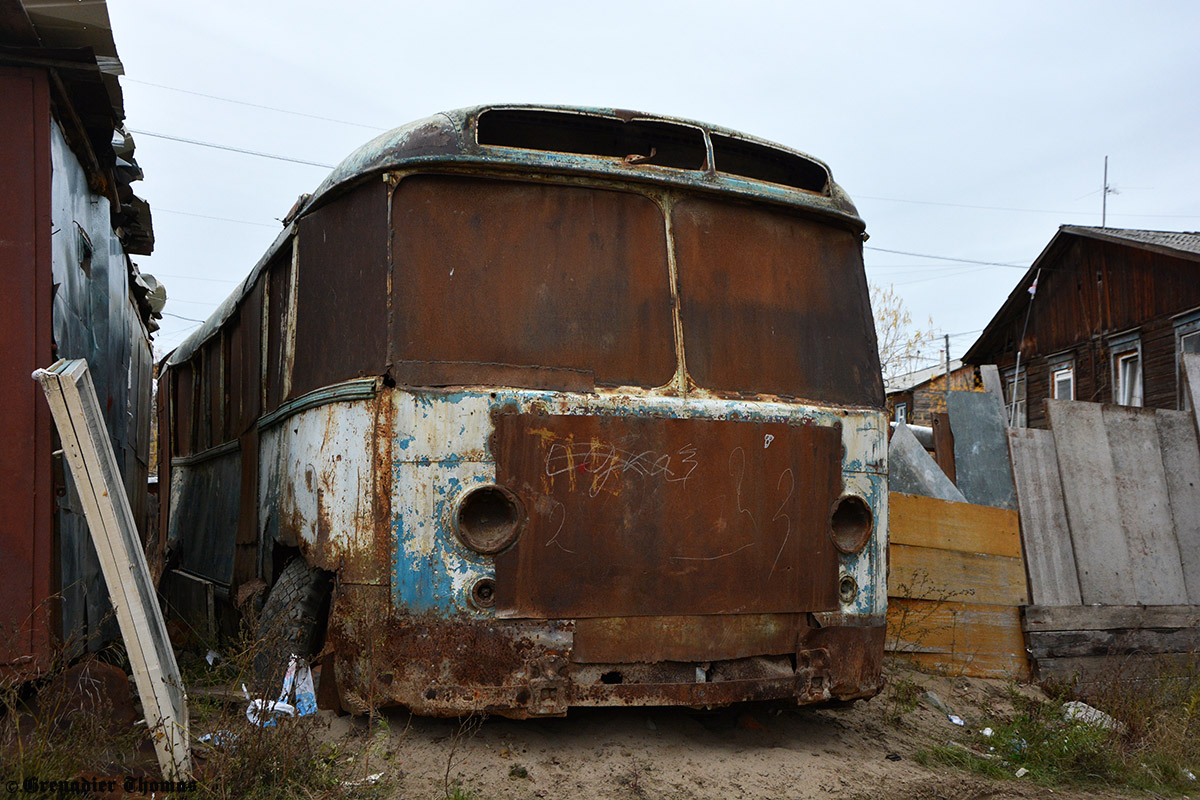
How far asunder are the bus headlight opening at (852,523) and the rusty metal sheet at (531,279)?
111 cm

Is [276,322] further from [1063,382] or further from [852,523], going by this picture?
[1063,382]

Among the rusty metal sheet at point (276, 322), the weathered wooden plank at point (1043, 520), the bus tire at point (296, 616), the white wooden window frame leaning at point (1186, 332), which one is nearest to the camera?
the bus tire at point (296, 616)

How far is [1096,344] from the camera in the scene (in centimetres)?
2102

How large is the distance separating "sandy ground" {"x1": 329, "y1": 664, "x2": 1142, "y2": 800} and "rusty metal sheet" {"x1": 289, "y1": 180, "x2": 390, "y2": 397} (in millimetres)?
1544

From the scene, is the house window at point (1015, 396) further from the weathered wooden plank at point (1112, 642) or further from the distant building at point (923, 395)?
the weathered wooden plank at point (1112, 642)

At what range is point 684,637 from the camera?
4.24m

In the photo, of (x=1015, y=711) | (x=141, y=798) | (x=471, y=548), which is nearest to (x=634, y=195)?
(x=471, y=548)

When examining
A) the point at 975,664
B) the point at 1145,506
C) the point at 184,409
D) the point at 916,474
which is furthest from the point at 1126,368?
the point at 184,409

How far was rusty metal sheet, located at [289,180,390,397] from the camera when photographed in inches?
167

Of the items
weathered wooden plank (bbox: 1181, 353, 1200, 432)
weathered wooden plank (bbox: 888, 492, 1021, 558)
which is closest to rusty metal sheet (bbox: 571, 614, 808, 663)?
weathered wooden plank (bbox: 888, 492, 1021, 558)

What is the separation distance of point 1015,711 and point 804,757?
221 cm

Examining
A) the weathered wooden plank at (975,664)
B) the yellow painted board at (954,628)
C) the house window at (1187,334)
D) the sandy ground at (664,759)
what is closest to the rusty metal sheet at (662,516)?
the sandy ground at (664,759)

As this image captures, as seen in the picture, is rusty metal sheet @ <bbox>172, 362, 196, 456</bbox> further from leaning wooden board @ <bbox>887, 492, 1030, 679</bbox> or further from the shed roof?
the shed roof

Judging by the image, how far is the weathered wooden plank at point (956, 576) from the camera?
6641mm
